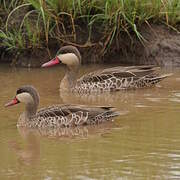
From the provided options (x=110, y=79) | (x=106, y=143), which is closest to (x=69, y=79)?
(x=110, y=79)

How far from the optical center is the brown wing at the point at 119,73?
41.3 feet

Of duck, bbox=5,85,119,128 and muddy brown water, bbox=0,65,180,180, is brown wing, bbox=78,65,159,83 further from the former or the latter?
duck, bbox=5,85,119,128

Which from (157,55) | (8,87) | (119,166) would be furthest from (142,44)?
(119,166)

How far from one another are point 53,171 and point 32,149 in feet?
3.61

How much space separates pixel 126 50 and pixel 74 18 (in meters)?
1.14

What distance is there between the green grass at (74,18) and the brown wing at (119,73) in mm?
676

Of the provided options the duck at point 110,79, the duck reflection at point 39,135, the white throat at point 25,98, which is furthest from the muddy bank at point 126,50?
the duck reflection at point 39,135

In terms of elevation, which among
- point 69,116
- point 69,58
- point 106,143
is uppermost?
point 69,58

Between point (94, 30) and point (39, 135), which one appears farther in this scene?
point (94, 30)

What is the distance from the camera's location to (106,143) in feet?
29.0

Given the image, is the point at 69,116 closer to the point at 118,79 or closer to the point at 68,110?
the point at 68,110

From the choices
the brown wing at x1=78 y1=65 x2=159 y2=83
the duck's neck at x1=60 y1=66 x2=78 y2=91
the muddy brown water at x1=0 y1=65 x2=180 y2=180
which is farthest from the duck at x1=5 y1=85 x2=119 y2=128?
the brown wing at x1=78 y1=65 x2=159 y2=83

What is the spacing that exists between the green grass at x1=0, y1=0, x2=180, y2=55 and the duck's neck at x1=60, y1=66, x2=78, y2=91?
2.76ft

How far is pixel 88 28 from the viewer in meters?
14.0
